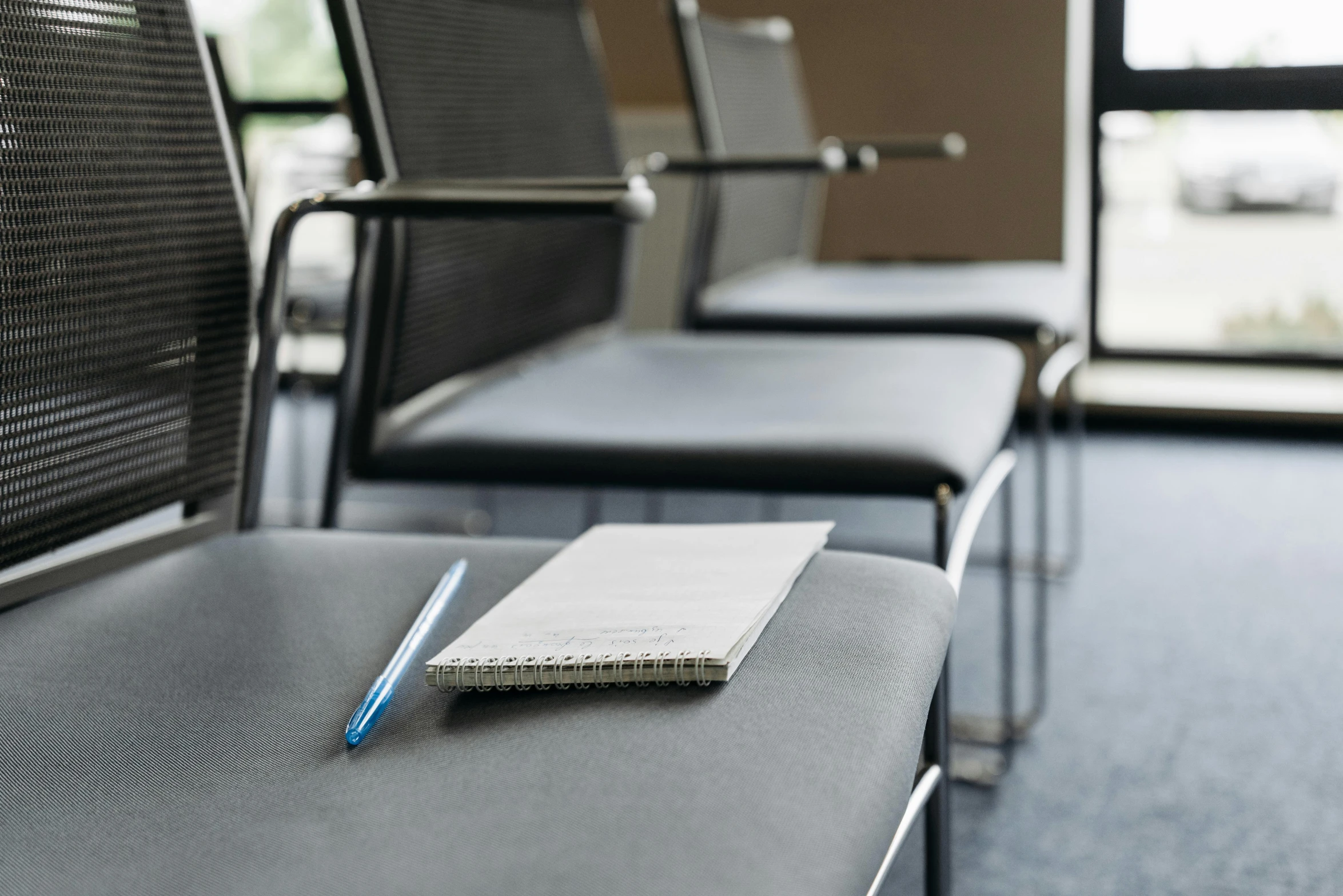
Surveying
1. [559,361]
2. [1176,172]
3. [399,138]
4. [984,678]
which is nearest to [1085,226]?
[1176,172]

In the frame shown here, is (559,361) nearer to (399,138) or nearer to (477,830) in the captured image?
(399,138)

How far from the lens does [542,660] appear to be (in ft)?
1.81

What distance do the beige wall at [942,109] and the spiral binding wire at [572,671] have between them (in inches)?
107

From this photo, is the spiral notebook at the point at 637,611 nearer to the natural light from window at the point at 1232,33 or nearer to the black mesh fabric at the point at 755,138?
the black mesh fabric at the point at 755,138

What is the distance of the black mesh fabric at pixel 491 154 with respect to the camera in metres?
1.02

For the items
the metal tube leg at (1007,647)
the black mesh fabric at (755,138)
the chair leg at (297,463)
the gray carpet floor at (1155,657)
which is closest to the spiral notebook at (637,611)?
the gray carpet floor at (1155,657)

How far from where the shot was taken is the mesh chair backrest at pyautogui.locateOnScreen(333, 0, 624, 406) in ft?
3.28

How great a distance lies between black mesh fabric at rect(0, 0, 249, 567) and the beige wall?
2.48 meters

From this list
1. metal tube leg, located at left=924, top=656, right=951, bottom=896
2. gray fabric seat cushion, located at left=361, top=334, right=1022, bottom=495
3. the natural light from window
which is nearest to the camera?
metal tube leg, located at left=924, top=656, right=951, bottom=896

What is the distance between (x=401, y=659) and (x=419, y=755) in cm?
9

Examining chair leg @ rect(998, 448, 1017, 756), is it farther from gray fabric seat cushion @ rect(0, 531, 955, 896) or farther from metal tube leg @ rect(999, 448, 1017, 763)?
gray fabric seat cushion @ rect(0, 531, 955, 896)

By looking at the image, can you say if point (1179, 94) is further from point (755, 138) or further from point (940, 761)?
point (940, 761)

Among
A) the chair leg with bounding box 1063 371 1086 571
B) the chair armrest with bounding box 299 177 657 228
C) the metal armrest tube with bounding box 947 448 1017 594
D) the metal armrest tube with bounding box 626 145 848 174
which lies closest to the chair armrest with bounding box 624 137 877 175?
the metal armrest tube with bounding box 626 145 848 174

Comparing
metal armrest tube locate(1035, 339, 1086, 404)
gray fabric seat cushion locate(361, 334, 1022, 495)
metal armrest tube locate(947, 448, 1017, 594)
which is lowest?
metal armrest tube locate(1035, 339, 1086, 404)
